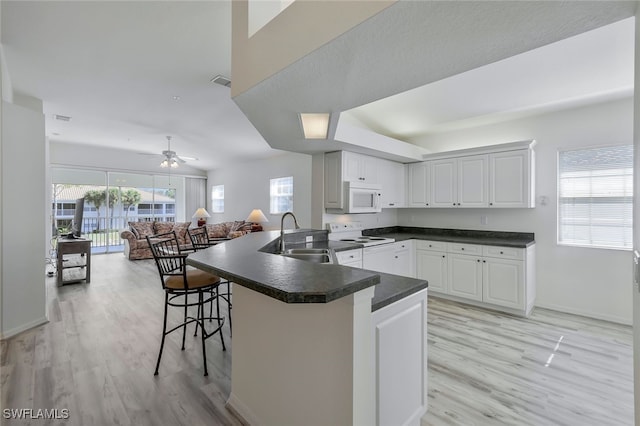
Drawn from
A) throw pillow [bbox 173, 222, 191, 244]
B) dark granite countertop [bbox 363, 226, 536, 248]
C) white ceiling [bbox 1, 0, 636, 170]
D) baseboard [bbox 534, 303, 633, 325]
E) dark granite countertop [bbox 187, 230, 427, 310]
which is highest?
white ceiling [bbox 1, 0, 636, 170]

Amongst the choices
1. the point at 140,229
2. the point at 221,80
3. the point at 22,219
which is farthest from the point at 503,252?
the point at 140,229

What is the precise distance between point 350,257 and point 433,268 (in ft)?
5.09

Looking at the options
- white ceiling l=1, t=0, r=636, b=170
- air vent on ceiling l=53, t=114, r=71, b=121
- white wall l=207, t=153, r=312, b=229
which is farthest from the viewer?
white wall l=207, t=153, r=312, b=229

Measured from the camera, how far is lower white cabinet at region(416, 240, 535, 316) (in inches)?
139

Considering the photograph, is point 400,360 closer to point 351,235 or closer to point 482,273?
point 482,273

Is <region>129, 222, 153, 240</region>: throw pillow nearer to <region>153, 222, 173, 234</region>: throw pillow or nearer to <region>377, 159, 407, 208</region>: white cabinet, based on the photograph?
<region>153, 222, 173, 234</region>: throw pillow

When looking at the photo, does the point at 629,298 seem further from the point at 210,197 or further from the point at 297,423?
the point at 210,197

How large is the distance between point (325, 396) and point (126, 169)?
385 inches

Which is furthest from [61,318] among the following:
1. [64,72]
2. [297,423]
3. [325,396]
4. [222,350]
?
[325,396]

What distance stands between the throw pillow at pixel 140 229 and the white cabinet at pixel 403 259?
6.57 metres

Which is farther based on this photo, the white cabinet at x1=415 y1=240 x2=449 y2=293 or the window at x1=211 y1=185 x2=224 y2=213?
the window at x1=211 y1=185 x2=224 y2=213

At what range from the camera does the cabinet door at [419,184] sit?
15.6 feet

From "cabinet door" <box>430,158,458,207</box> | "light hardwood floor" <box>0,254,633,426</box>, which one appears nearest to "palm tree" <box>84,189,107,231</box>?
"light hardwood floor" <box>0,254,633,426</box>

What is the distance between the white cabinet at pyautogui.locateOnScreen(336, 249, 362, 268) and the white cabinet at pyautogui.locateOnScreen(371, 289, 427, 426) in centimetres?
175
